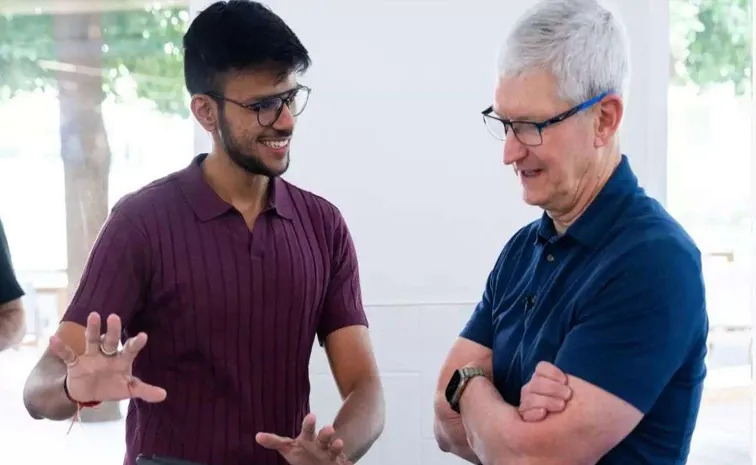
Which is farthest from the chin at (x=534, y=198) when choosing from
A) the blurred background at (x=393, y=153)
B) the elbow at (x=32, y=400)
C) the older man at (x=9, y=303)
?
the older man at (x=9, y=303)

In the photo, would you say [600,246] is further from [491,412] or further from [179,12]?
[179,12]

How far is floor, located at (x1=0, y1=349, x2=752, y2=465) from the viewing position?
2664 millimetres

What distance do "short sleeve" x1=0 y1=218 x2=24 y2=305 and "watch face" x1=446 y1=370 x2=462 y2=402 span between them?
121 cm

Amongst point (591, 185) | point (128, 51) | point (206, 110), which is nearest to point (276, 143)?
point (206, 110)

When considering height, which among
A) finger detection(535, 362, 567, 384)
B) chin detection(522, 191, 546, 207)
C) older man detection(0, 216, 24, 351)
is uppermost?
chin detection(522, 191, 546, 207)

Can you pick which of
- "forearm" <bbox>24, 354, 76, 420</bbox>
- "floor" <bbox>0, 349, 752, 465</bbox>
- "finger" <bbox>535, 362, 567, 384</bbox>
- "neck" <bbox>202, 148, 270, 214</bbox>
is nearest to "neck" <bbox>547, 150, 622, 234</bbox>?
"finger" <bbox>535, 362, 567, 384</bbox>

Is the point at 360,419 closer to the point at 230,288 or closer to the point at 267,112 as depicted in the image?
the point at 230,288

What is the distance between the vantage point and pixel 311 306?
1.64m

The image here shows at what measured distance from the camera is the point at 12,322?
6.67 ft

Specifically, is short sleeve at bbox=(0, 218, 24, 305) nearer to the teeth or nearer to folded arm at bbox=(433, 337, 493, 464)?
the teeth

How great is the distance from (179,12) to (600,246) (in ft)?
6.30

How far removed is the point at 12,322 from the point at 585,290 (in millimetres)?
1470

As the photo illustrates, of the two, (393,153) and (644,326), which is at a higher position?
(393,153)

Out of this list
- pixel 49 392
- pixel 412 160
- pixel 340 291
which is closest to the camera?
pixel 49 392
